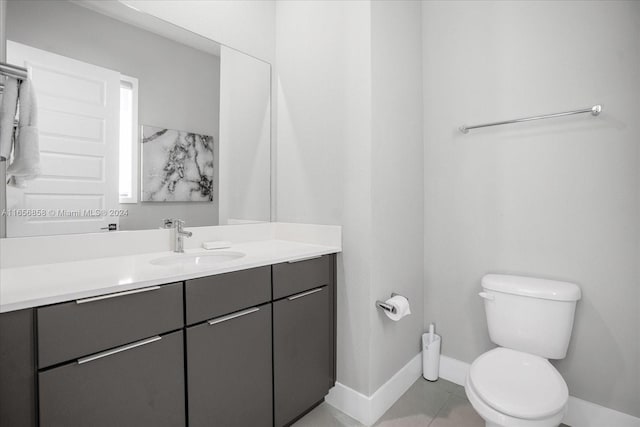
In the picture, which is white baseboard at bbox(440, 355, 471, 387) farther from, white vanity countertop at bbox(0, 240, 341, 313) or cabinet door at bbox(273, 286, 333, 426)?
white vanity countertop at bbox(0, 240, 341, 313)

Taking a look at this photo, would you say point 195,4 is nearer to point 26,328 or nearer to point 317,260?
point 317,260

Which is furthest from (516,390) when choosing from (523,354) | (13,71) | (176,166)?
(13,71)

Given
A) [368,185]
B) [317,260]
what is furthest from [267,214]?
[368,185]

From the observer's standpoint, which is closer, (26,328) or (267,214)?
(26,328)

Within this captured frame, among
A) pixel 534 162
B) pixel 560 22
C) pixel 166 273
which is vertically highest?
pixel 560 22

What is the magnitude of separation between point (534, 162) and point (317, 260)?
125 cm

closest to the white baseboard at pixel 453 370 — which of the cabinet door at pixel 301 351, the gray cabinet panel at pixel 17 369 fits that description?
the cabinet door at pixel 301 351

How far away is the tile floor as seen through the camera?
5.31 feet

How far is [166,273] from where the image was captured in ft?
3.56

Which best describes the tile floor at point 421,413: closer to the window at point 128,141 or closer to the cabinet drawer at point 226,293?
the cabinet drawer at point 226,293

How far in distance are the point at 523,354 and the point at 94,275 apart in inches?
70.2

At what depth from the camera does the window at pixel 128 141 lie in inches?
58.0

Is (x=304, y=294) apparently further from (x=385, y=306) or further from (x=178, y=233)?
(x=178, y=233)

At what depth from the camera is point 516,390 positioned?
1.24m
